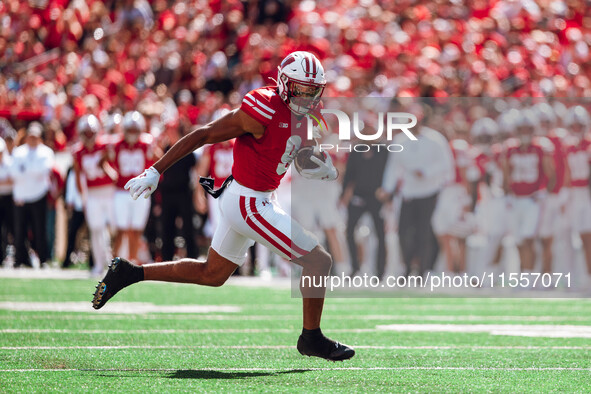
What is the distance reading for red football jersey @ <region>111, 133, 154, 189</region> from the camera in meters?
13.6

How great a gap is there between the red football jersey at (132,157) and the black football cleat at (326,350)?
7423mm

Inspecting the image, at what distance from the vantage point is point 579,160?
42.7 feet

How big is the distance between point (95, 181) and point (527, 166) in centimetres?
503

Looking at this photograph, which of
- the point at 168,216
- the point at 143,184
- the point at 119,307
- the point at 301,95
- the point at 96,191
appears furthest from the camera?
the point at 168,216

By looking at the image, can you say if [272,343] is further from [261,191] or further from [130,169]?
[130,169]

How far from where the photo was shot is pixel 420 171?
42.7 ft

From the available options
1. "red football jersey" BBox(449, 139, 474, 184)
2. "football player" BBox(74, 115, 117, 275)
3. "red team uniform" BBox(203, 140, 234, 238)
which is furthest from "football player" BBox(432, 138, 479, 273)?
"football player" BBox(74, 115, 117, 275)

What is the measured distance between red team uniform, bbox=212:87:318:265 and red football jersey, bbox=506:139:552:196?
22.5 ft

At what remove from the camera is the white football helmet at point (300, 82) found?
641cm

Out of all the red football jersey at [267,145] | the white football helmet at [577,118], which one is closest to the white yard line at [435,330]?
the red football jersey at [267,145]

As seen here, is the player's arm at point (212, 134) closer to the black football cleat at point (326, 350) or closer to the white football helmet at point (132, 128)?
the black football cleat at point (326, 350)

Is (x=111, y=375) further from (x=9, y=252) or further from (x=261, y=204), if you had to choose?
(x=9, y=252)

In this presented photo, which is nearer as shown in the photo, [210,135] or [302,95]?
[210,135]

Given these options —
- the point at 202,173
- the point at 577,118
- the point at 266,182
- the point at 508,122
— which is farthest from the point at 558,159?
the point at 266,182
